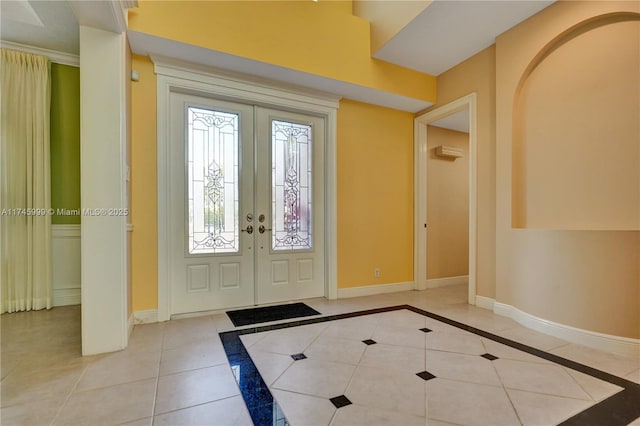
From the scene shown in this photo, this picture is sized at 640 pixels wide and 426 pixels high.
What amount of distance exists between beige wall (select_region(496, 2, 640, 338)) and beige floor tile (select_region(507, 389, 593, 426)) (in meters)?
1.13

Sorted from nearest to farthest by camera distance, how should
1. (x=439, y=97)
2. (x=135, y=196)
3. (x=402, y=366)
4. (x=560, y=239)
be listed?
(x=402, y=366), (x=560, y=239), (x=135, y=196), (x=439, y=97)

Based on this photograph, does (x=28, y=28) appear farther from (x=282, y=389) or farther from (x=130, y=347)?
(x=282, y=389)

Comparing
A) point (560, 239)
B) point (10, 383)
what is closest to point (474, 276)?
point (560, 239)

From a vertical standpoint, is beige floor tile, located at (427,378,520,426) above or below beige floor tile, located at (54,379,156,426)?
below

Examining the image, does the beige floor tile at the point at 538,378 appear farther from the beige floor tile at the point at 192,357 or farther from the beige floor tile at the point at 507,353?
the beige floor tile at the point at 192,357

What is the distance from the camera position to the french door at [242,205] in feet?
10.6

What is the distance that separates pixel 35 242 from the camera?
3418 mm

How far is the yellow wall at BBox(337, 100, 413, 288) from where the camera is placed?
4098mm

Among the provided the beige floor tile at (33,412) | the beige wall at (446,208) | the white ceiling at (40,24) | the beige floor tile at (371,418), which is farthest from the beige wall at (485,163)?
the white ceiling at (40,24)

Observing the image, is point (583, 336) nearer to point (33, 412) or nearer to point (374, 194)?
point (374, 194)

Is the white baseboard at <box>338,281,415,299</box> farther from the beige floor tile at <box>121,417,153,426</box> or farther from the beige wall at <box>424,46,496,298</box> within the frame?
the beige floor tile at <box>121,417,153,426</box>

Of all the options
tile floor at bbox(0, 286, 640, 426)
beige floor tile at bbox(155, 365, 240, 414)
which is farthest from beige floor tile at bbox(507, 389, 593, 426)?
beige floor tile at bbox(155, 365, 240, 414)

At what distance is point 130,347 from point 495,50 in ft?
15.6

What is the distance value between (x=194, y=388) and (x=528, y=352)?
2458mm
